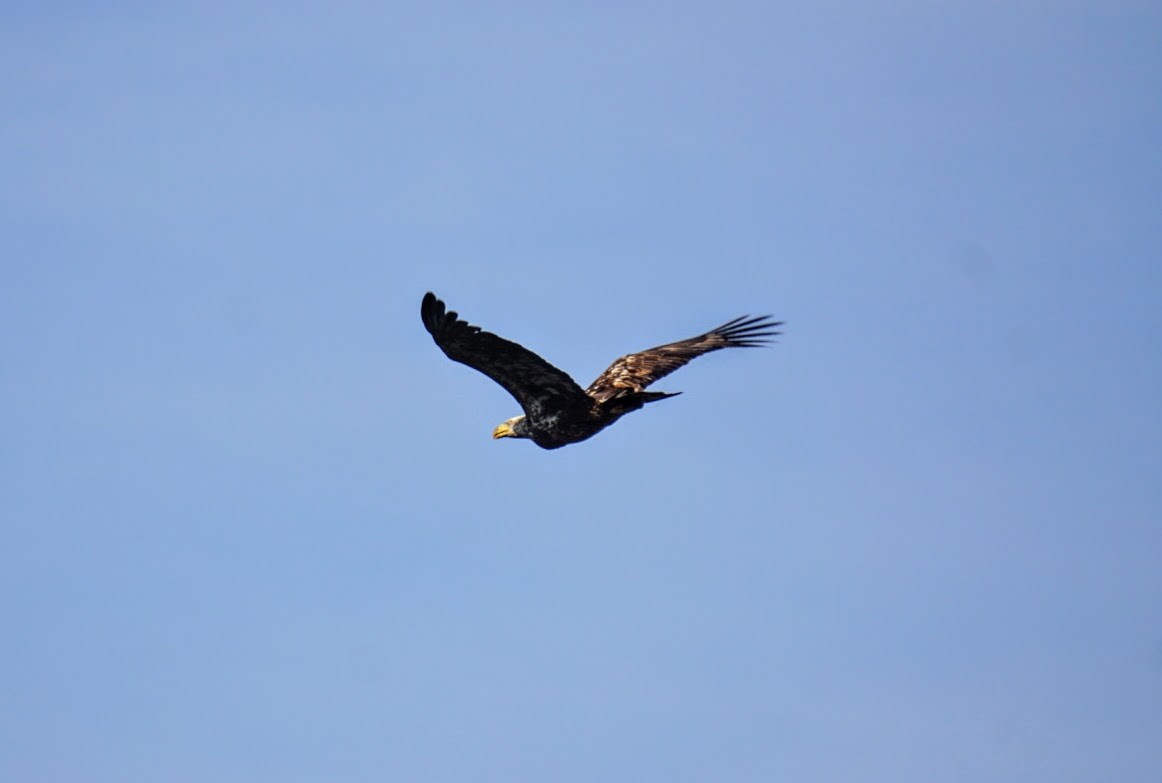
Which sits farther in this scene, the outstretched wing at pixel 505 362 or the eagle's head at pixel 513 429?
the eagle's head at pixel 513 429

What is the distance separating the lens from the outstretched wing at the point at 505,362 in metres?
21.8

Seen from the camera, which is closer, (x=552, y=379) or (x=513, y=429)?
(x=552, y=379)

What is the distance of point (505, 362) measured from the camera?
2284cm

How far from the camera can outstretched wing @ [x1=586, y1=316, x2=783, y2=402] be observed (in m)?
26.1

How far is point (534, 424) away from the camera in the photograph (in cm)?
2458

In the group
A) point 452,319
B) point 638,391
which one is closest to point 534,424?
point 638,391

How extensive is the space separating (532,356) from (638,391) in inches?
80.0

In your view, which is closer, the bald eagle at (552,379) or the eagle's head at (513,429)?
the bald eagle at (552,379)

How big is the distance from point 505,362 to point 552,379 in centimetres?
77

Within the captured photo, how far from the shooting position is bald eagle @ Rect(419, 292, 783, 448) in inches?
869

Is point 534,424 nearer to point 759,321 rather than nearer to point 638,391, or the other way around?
point 638,391

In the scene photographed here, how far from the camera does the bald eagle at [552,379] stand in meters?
22.1

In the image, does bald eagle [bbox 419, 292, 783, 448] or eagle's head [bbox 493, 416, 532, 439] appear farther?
eagle's head [bbox 493, 416, 532, 439]

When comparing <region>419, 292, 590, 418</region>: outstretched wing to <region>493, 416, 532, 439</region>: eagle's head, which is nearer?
<region>419, 292, 590, 418</region>: outstretched wing
